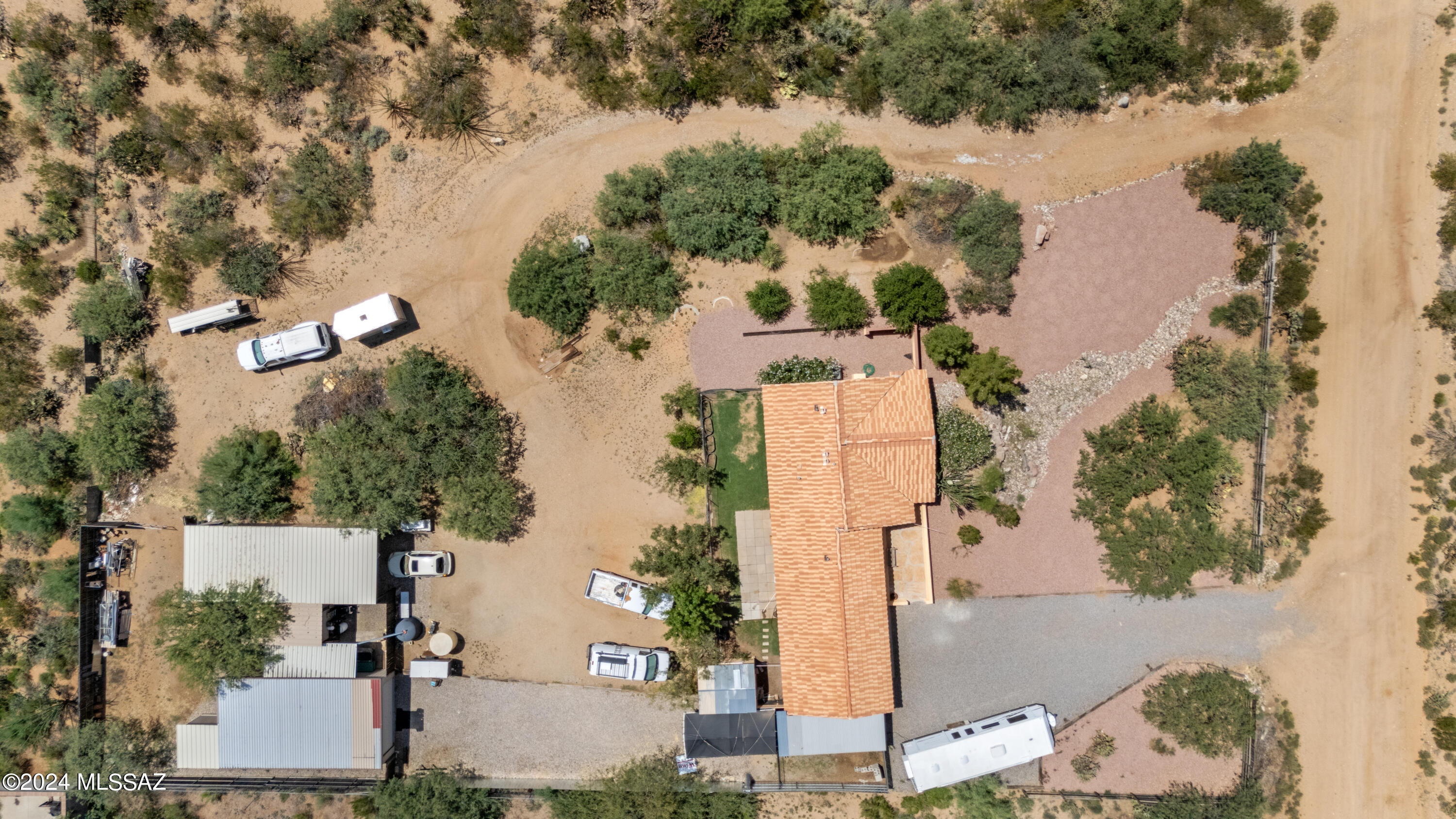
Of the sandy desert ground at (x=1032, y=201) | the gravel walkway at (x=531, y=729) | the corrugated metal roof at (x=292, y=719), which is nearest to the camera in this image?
the corrugated metal roof at (x=292, y=719)

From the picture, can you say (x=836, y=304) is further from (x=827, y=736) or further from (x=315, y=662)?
(x=315, y=662)

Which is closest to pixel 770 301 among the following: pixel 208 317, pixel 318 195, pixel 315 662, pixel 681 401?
pixel 681 401

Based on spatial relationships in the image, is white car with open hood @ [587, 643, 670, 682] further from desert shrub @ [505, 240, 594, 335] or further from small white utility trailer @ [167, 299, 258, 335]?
small white utility trailer @ [167, 299, 258, 335]

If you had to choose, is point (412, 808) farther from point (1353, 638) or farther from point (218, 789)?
point (1353, 638)

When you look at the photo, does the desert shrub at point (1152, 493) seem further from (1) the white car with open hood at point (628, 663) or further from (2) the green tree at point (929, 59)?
(1) the white car with open hood at point (628, 663)

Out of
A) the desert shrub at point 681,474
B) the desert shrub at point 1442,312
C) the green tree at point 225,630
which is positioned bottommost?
the green tree at point 225,630

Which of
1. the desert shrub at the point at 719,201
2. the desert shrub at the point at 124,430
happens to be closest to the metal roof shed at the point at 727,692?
the desert shrub at the point at 719,201
